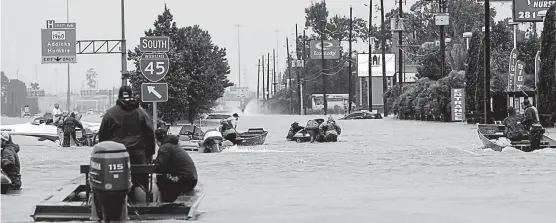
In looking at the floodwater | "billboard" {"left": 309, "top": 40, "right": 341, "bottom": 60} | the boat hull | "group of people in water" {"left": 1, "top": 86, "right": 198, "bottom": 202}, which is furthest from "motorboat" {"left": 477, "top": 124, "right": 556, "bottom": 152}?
"billboard" {"left": 309, "top": 40, "right": 341, "bottom": 60}

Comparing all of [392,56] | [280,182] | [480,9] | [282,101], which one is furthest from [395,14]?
[280,182]

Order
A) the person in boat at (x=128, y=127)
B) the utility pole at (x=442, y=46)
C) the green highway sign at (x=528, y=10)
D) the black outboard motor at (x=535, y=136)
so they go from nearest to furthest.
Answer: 1. the person in boat at (x=128, y=127)
2. the black outboard motor at (x=535, y=136)
3. the green highway sign at (x=528, y=10)
4. the utility pole at (x=442, y=46)

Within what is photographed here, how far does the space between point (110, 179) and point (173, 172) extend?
2.95m

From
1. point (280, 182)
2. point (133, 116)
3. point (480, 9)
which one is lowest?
point (280, 182)

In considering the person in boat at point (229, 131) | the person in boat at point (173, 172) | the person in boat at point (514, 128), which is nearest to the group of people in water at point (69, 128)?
the person in boat at point (229, 131)

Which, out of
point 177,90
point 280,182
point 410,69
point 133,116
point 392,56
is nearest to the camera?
point 133,116

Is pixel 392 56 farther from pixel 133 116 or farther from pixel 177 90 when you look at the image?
pixel 133 116

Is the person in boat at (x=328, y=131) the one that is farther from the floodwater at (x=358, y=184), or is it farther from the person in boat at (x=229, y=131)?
the floodwater at (x=358, y=184)

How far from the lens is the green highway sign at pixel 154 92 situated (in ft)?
69.8

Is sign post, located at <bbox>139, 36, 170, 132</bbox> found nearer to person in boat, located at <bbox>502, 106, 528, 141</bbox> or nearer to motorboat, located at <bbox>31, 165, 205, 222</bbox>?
Result: motorboat, located at <bbox>31, 165, 205, 222</bbox>

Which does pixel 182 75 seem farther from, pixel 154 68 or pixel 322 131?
pixel 154 68

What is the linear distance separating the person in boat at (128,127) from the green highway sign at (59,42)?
1347 inches

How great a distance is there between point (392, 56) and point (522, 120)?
7406 centimetres

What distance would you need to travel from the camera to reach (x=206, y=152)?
29.2 metres
